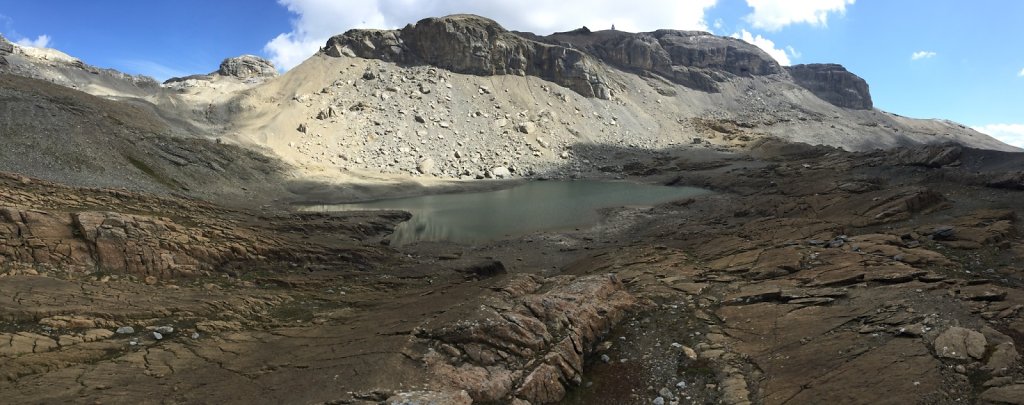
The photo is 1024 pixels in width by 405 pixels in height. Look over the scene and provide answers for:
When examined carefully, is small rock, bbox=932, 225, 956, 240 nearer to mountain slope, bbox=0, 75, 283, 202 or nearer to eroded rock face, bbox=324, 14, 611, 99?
mountain slope, bbox=0, 75, 283, 202

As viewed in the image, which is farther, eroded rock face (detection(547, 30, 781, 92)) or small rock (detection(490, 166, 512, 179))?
eroded rock face (detection(547, 30, 781, 92))

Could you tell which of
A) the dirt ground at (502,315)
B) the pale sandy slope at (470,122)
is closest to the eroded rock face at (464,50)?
the pale sandy slope at (470,122)

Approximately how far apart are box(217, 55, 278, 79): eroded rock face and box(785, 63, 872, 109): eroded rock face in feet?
482

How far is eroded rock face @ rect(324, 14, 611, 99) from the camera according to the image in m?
90.7

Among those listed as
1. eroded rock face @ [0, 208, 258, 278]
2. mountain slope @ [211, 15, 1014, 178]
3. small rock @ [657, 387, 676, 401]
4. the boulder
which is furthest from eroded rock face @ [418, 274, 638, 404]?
mountain slope @ [211, 15, 1014, 178]

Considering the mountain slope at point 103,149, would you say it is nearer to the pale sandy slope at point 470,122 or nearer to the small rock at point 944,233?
the pale sandy slope at point 470,122

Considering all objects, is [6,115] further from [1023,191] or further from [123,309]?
[1023,191]

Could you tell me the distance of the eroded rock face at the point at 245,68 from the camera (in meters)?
123

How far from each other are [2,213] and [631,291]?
64.1 feet

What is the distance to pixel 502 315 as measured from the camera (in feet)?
39.2

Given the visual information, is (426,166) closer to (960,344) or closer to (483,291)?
(483,291)

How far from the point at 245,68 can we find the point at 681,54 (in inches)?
4543

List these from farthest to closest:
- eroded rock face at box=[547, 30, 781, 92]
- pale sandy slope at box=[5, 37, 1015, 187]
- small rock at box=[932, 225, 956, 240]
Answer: eroded rock face at box=[547, 30, 781, 92] → pale sandy slope at box=[5, 37, 1015, 187] → small rock at box=[932, 225, 956, 240]

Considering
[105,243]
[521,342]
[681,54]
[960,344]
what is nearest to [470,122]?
[105,243]
